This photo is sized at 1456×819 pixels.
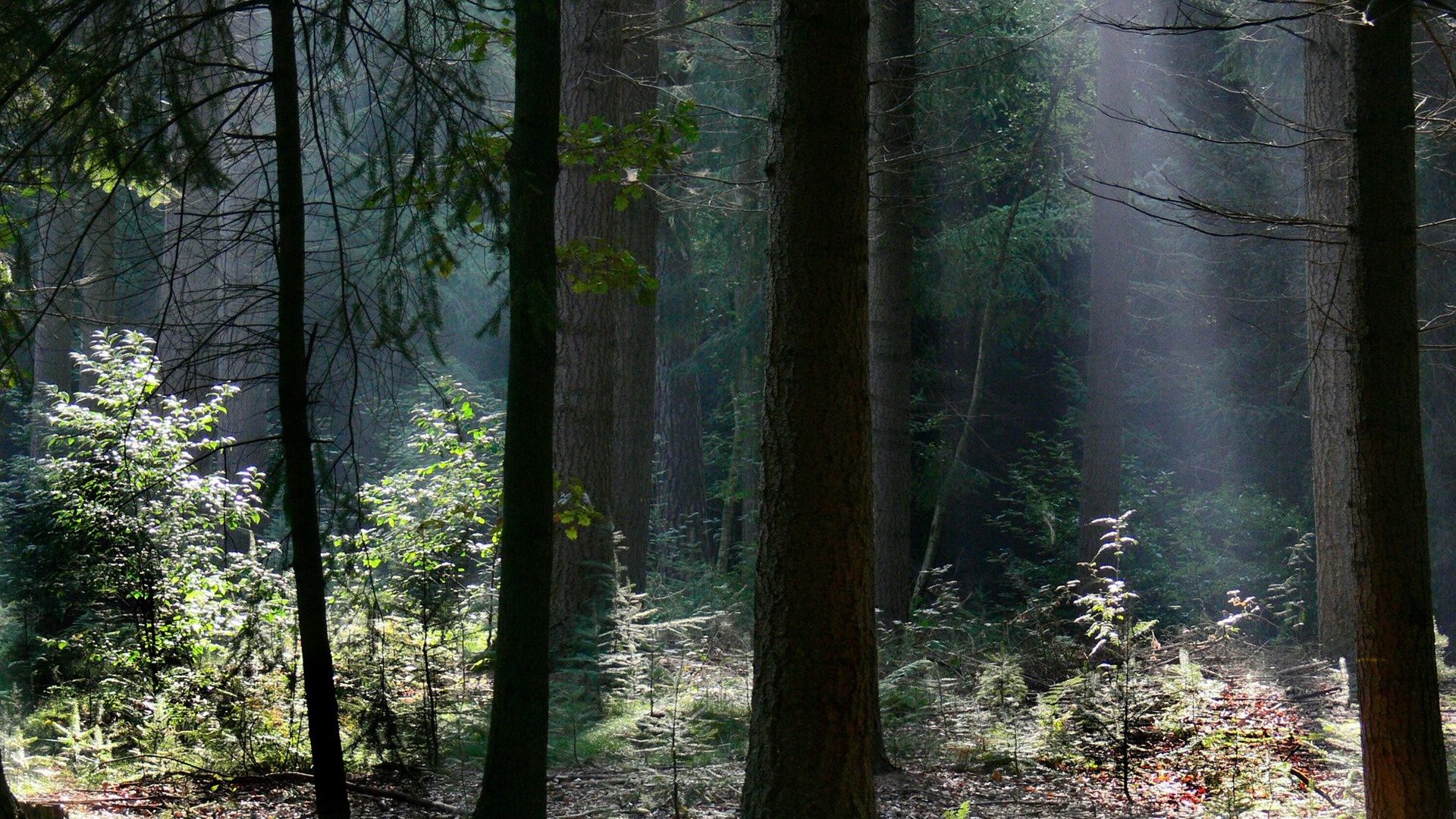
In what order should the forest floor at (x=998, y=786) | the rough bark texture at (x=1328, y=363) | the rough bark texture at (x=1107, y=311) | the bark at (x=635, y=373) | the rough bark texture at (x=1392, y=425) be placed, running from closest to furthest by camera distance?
1. the rough bark texture at (x=1392, y=425)
2. the forest floor at (x=998, y=786)
3. the rough bark texture at (x=1328, y=363)
4. the bark at (x=635, y=373)
5. the rough bark texture at (x=1107, y=311)

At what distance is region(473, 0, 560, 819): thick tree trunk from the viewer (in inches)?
181

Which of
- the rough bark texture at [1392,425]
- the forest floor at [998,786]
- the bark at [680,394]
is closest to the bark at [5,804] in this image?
the forest floor at [998,786]

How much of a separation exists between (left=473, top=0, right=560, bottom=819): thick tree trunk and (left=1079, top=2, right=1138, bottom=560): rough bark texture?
41.1 ft

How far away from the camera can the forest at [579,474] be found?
4570mm

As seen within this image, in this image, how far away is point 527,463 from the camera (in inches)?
183

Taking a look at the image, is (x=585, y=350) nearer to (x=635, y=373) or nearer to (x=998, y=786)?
(x=635, y=373)

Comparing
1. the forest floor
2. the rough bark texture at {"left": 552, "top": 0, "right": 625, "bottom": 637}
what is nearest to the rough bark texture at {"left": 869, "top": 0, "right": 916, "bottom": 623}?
the rough bark texture at {"left": 552, "top": 0, "right": 625, "bottom": 637}

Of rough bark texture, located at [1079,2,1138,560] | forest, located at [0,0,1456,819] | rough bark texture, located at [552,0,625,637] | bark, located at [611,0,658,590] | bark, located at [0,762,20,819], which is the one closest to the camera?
bark, located at [0,762,20,819]

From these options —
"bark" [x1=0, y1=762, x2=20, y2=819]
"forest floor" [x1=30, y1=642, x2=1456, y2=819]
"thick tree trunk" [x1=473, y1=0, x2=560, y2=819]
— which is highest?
"thick tree trunk" [x1=473, y1=0, x2=560, y2=819]

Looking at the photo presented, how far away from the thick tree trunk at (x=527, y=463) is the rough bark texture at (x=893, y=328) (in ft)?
18.3

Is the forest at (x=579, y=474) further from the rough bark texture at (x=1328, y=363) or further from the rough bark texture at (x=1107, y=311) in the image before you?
the rough bark texture at (x=1107, y=311)

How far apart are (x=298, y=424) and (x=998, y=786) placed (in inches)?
198

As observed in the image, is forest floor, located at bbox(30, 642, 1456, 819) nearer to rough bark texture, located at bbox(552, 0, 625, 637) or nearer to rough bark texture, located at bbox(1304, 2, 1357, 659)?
rough bark texture, located at bbox(552, 0, 625, 637)

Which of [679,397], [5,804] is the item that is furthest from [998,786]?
[679,397]
